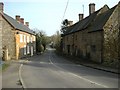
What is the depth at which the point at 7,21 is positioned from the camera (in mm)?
46719

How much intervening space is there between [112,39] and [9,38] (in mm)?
21919

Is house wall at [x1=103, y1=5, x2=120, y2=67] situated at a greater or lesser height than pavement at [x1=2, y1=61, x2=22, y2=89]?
greater

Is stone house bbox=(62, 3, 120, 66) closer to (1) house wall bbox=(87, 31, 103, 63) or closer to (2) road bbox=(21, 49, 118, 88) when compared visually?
(1) house wall bbox=(87, 31, 103, 63)

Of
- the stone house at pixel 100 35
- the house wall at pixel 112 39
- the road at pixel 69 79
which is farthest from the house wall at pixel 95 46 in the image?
the road at pixel 69 79

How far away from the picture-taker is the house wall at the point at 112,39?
32.1 metres

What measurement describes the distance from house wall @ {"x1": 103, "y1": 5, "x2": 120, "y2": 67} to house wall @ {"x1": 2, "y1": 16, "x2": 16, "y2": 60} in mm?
19785

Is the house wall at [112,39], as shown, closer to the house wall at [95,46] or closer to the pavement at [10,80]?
the house wall at [95,46]

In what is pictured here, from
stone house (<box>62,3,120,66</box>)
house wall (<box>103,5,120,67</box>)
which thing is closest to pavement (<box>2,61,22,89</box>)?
house wall (<box>103,5,120,67</box>)

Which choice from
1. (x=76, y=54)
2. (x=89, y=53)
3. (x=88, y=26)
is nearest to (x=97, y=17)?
(x=88, y=26)

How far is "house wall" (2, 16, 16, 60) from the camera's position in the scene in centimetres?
4709

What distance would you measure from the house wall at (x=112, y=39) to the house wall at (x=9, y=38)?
19785mm

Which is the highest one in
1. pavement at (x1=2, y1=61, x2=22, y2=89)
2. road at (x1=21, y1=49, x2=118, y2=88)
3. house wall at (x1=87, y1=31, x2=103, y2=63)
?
house wall at (x1=87, y1=31, x2=103, y2=63)

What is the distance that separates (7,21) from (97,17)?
1624cm

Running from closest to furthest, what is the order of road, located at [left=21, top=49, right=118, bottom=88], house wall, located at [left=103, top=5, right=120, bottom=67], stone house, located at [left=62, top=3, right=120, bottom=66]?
1. road, located at [left=21, top=49, right=118, bottom=88]
2. house wall, located at [left=103, top=5, right=120, bottom=67]
3. stone house, located at [left=62, top=3, right=120, bottom=66]
